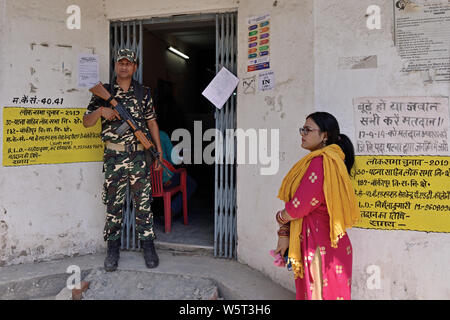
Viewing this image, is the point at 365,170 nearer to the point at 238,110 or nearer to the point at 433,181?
the point at 433,181

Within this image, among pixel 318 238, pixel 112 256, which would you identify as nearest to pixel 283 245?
pixel 318 238

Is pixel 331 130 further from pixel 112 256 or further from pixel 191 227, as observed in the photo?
pixel 191 227

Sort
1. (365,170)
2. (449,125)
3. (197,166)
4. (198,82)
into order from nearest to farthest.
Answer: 1. (449,125)
2. (365,170)
3. (197,166)
4. (198,82)

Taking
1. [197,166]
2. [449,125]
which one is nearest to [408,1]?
[449,125]

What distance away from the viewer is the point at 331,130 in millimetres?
2062

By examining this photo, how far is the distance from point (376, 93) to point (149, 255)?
244 centimetres

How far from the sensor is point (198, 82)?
354 inches

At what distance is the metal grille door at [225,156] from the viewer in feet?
11.3

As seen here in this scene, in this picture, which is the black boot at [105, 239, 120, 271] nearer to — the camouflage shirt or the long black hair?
the camouflage shirt

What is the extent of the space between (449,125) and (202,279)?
2.35 metres

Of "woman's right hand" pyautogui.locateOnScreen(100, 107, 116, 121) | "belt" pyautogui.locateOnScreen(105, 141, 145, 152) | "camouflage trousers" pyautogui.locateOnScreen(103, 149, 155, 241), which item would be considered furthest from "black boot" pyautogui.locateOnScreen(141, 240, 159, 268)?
"woman's right hand" pyautogui.locateOnScreen(100, 107, 116, 121)

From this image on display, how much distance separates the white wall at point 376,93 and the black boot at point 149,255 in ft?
5.82

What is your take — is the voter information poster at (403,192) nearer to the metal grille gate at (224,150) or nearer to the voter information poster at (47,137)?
the metal grille gate at (224,150)

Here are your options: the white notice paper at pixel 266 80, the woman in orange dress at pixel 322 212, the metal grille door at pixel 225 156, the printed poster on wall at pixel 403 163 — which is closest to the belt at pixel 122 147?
the metal grille door at pixel 225 156
